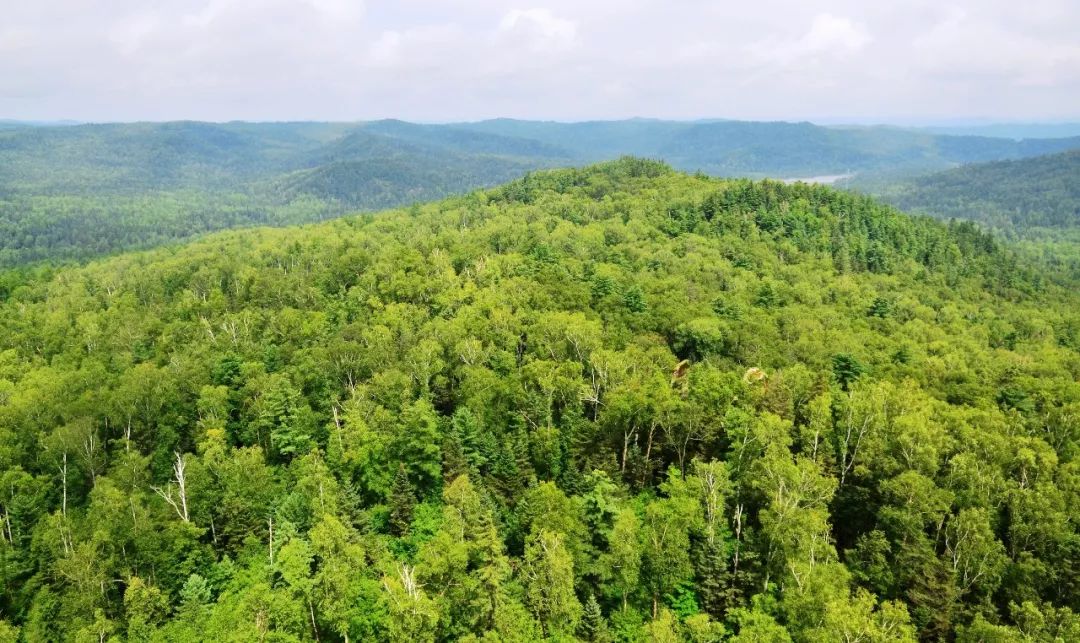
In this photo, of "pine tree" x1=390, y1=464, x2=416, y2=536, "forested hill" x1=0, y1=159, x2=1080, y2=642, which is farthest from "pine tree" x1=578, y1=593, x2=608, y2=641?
"pine tree" x1=390, y1=464, x2=416, y2=536

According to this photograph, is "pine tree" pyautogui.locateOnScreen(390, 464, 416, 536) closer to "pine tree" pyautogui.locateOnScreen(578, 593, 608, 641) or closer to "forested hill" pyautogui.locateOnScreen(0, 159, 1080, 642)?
"forested hill" pyautogui.locateOnScreen(0, 159, 1080, 642)

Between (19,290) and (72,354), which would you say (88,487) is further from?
(19,290)

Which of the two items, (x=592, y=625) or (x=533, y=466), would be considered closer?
(x=592, y=625)

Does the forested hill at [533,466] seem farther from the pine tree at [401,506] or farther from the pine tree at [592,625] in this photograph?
the pine tree at [401,506]

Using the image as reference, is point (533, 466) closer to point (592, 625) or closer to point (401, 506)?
point (401, 506)

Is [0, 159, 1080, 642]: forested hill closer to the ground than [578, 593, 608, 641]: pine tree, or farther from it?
farther from it

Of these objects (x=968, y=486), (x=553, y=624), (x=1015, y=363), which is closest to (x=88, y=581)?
(x=553, y=624)

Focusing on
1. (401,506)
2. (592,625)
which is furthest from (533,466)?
(592,625)

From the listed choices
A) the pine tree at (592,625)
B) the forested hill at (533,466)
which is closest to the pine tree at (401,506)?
the forested hill at (533,466)
